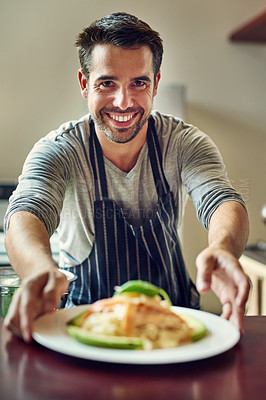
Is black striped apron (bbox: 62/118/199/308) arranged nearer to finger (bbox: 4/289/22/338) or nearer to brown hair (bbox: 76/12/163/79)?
brown hair (bbox: 76/12/163/79)

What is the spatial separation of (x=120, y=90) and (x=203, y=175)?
1.09 feet

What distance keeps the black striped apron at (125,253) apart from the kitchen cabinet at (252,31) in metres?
1.75

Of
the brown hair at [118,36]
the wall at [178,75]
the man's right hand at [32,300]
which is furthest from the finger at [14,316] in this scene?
the wall at [178,75]

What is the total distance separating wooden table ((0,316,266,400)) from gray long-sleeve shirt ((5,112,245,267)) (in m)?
0.64

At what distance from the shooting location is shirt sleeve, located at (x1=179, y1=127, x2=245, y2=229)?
138 cm

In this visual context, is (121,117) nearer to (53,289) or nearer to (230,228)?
(230,228)

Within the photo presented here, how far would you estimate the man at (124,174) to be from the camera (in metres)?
1.46

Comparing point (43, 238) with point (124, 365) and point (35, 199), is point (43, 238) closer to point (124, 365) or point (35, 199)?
point (35, 199)

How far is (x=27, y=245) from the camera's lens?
3.46ft

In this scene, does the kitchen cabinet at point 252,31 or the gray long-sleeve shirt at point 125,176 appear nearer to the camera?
the gray long-sleeve shirt at point 125,176

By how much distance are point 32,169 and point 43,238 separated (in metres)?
0.32

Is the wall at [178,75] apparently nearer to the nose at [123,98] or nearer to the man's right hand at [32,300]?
the nose at [123,98]

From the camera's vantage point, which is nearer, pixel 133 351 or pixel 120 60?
pixel 133 351

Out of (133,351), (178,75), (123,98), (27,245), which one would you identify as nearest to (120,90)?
(123,98)
